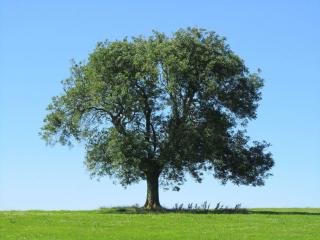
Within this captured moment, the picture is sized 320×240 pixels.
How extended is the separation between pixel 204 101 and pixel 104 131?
10956mm

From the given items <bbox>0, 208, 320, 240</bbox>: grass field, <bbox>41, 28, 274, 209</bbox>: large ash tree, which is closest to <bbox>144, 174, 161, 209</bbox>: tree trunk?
<bbox>41, 28, 274, 209</bbox>: large ash tree

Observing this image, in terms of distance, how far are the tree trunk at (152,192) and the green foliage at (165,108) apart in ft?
1.65

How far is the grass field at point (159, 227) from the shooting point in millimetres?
37125

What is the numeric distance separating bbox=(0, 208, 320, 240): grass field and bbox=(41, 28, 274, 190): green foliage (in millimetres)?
13026

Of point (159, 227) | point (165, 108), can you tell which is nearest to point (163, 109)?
point (165, 108)

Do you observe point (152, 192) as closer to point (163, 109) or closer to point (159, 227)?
point (163, 109)

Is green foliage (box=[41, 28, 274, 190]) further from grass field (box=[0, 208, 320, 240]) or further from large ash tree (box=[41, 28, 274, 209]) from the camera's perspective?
grass field (box=[0, 208, 320, 240])

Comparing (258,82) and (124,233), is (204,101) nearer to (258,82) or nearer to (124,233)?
(258,82)

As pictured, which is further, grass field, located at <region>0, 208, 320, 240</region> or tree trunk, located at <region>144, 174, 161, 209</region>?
tree trunk, located at <region>144, 174, 161, 209</region>

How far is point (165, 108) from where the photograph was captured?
6412 centimetres

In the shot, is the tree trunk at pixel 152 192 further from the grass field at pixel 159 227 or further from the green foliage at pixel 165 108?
the grass field at pixel 159 227

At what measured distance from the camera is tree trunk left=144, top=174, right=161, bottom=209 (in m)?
63.3

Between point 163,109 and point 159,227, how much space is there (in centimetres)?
2399

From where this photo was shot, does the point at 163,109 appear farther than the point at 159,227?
Yes
